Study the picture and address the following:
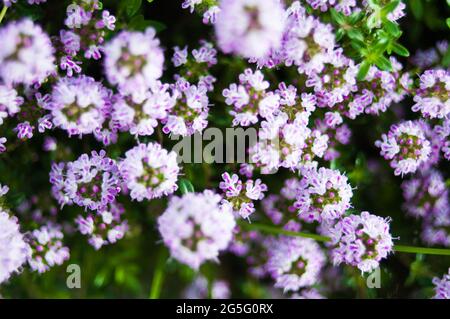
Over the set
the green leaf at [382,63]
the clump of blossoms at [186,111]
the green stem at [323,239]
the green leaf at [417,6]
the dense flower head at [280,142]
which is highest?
the green leaf at [417,6]

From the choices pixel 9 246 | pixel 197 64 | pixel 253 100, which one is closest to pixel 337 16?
pixel 253 100

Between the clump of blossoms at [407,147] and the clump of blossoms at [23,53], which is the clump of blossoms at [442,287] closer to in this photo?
the clump of blossoms at [407,147]

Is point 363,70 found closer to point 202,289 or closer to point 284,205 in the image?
point 284,205

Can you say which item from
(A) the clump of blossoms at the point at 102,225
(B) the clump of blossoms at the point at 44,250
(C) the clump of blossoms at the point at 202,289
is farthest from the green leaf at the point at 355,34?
(C) the clump of blossoms at the point at 202,289

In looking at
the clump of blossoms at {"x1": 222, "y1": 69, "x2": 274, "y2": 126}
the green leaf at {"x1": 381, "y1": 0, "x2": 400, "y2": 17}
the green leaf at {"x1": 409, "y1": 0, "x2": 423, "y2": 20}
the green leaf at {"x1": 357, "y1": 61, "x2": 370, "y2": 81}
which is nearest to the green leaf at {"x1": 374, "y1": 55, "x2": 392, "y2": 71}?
the green leaf at {"x1": 357, "y1": 61, "x2": 370, "y2": 81}

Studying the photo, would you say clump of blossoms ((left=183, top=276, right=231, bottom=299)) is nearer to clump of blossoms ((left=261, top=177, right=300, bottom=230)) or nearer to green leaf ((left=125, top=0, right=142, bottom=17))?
clump of blossoms ((left=261, top=177, right=300, bottom=230))
